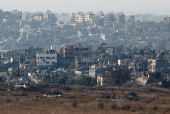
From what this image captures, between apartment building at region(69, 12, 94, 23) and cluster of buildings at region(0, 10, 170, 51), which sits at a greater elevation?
apartment building at region(69, 12, 94, 23)

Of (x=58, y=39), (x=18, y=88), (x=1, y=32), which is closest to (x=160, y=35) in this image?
(x=58, y=39)

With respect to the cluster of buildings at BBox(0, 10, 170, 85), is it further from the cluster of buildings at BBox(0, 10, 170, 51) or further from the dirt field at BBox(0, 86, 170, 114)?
the dirt field at BBox(0, 86, 170, 114)

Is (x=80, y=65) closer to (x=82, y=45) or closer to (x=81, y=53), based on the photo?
(x=81, y=53)

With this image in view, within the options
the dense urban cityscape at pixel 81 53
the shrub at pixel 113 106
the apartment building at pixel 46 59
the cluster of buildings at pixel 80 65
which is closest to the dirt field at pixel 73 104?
the shrub at pixel 113 106

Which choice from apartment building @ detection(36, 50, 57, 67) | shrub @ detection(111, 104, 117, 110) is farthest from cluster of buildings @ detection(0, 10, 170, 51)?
shrub @ detection(111, 104, 117, 110)

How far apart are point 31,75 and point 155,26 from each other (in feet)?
350

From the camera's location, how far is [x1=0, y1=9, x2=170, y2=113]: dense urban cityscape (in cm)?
3741

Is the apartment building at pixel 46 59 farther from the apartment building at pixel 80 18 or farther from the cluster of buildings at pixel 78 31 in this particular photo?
the apartment building at pixel 80 18

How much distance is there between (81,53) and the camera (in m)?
64.0

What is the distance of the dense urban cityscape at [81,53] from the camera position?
123 feet

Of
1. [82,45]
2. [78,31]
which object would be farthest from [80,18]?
[82,45]

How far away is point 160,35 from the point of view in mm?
135250

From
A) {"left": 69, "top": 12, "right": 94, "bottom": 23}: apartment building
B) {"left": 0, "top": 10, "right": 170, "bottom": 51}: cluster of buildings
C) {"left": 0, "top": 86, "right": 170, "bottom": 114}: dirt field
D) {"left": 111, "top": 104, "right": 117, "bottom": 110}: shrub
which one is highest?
{"left": 69, "top": 12, "right": 94, "bottom": 23}: apartment building

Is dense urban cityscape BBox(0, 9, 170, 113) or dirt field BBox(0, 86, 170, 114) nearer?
dirt field BBox(0, 86, 170, 114)
